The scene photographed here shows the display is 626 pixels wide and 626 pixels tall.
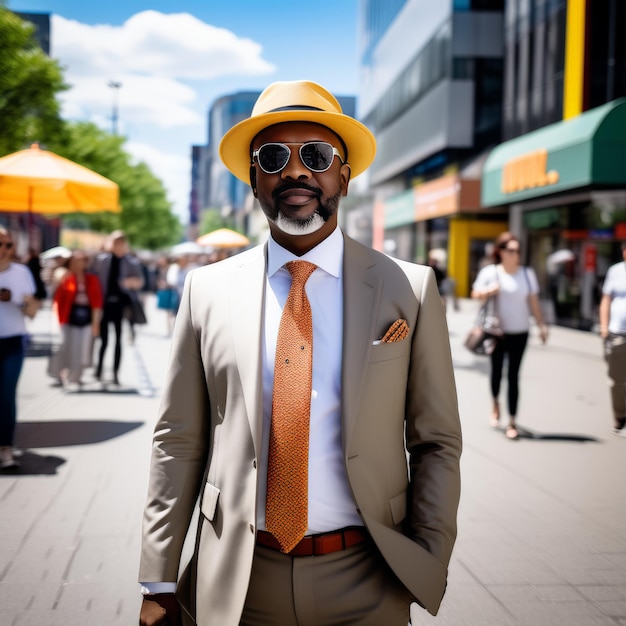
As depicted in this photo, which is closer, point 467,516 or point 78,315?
point 467,516

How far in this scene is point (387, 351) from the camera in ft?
6.63

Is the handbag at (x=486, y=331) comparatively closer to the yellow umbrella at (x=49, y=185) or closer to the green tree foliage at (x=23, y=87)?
the yellow umbrella at (x=49, y=185)

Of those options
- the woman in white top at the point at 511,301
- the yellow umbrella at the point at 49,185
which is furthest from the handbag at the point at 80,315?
the woman in white top at the point at 511,301

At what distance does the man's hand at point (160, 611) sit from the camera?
1974 millimetres

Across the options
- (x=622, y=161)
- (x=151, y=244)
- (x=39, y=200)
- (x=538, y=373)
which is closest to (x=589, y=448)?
(x=538, y=373)

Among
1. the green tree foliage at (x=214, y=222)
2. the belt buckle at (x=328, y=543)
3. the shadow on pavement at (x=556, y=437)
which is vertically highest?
the green tree foliage at (x=214, y=222)

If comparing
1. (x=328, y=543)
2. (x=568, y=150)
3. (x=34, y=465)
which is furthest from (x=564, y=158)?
(x=328, y=543)

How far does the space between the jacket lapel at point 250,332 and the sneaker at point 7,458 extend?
15.3 feet

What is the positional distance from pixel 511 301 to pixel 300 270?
5879 mm

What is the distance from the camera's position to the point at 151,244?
90562 mm

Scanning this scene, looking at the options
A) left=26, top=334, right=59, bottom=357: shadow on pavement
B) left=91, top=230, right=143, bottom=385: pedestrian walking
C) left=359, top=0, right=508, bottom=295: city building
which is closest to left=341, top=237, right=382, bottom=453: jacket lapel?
left=91, top=230, right=143, bottom=385: pedestrian walking

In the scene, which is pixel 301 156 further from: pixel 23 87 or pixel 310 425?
pixel 23 87

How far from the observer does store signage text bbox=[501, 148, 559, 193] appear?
19031 millimetres

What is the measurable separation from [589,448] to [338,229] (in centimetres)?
561
